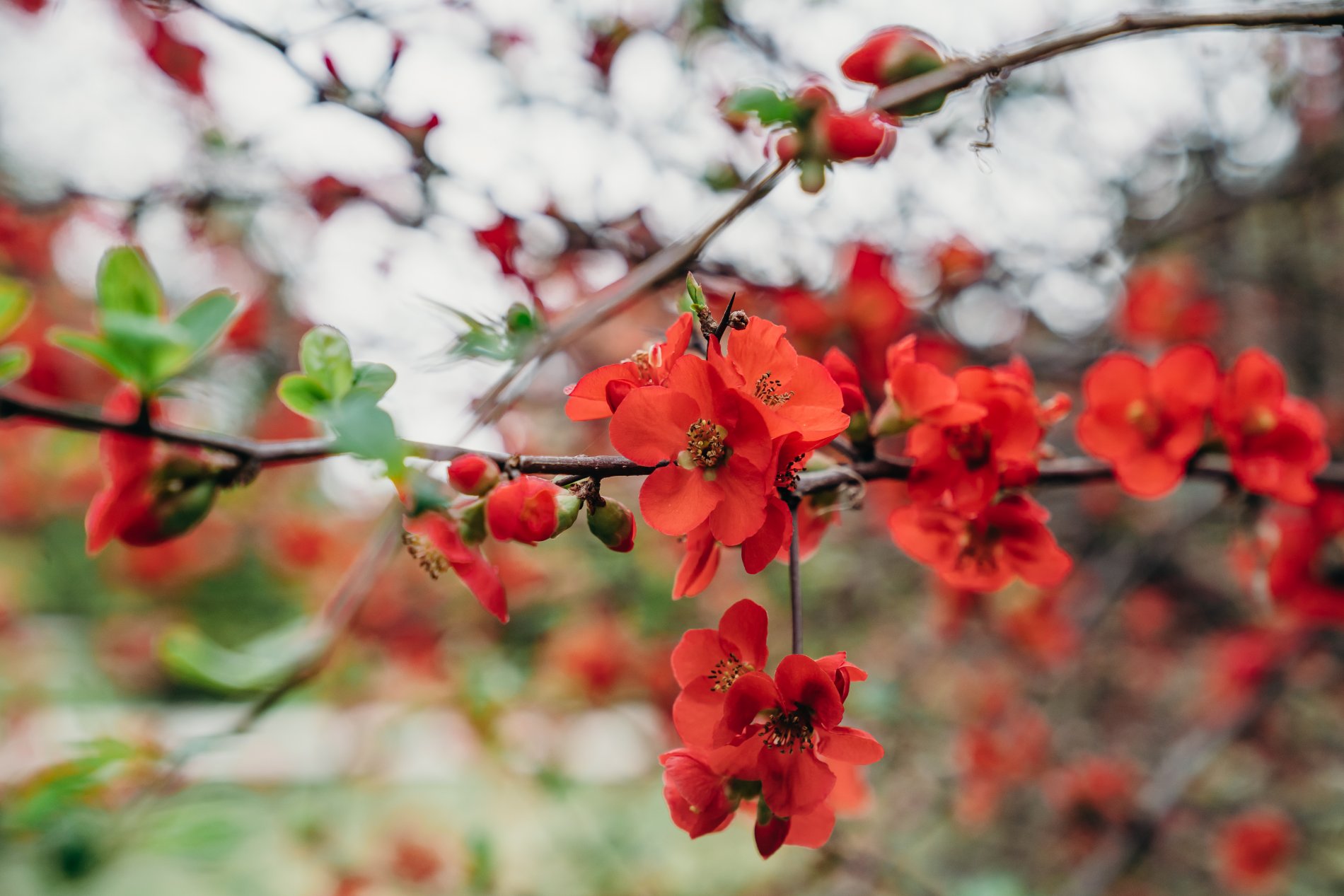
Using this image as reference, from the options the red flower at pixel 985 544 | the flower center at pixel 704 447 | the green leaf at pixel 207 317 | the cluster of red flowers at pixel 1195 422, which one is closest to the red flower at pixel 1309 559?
the cluster of red flowers at pixel 1195 422

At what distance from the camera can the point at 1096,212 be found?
1944 mm

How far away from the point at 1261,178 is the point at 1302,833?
182cm

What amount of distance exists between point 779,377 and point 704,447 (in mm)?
78

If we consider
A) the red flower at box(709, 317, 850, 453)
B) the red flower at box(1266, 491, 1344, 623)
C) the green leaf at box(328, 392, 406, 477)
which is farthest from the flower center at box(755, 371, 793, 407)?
the red flower at box(1266, 491, 1344, 623)

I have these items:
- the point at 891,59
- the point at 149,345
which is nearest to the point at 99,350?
the point at 149,345

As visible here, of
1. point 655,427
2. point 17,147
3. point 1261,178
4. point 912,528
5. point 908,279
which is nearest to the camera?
point 655,427

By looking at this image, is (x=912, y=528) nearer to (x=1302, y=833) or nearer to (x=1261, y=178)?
(x=1261, y=178)

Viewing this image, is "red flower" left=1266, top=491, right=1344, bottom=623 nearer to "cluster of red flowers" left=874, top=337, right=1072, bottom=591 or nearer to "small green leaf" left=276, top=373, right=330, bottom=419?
"cluster of red flowers" left=874, top=337, right=1072, bottom=591

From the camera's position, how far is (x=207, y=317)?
503 millimetres

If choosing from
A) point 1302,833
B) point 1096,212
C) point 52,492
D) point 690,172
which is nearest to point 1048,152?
point 1096,212

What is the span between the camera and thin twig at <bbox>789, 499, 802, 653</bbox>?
52 centimetres

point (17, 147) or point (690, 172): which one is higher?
point (690, 172)

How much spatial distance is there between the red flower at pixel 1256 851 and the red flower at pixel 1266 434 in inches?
74.1

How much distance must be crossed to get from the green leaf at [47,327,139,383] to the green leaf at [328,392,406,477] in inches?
5.7
